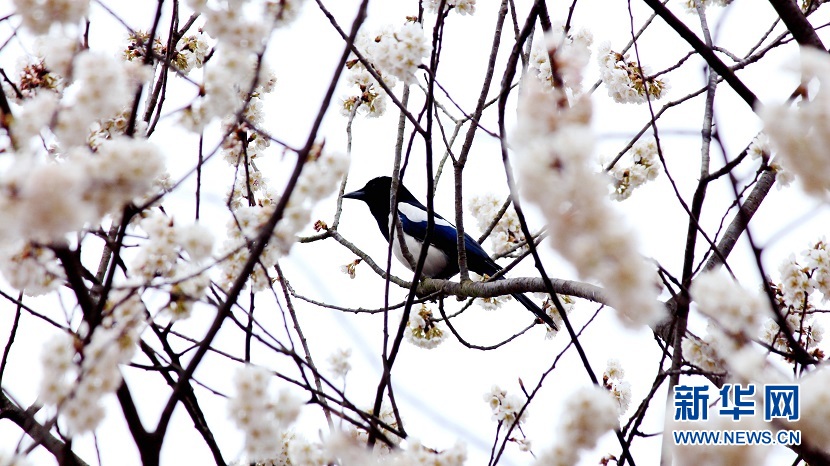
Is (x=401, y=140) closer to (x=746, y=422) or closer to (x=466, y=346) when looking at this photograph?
(x=466, y=346)

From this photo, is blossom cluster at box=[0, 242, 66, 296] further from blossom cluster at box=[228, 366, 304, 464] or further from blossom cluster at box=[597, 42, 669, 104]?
blossom cluster at box=[597, 42, 669, 104]

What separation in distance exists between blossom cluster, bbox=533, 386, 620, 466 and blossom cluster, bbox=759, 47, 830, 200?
0.39m

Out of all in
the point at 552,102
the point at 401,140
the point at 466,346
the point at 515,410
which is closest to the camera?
the point at 552,102

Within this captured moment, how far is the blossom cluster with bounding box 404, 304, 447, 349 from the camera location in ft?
10.2

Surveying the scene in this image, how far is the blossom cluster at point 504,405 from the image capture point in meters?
2.20

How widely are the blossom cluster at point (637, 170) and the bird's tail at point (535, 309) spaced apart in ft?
2.35

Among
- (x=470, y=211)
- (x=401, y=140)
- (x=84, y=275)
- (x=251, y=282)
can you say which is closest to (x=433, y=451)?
(x=251, y=282)

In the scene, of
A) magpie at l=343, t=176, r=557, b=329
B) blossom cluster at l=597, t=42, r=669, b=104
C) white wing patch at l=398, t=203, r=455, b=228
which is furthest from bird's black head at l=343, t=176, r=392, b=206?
blossom cluster at l=597, t=42, r=669, b=104

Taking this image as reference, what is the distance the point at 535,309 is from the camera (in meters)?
Result: 3.50

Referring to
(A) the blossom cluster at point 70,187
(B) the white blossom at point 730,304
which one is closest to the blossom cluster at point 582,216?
(B) the white blossom at point 730,304

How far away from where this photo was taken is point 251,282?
1.56m

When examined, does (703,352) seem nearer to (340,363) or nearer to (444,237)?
(340,363)

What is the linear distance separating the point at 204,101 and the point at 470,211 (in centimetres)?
222

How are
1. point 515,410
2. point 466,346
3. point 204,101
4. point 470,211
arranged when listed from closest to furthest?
point 204,101 → point 515,410 → point 466,346 → point 470,211
